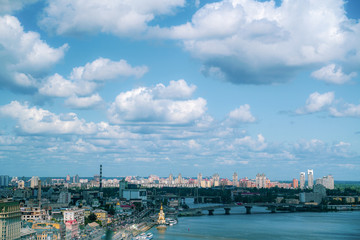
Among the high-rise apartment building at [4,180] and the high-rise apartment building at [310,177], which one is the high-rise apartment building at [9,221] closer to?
the high-rise apartment building at [4,180]

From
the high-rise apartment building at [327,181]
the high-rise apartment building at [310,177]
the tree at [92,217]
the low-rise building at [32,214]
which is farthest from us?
the high-rise apartment building at [310,177]

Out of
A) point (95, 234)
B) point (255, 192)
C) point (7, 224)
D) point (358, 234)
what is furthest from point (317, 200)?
point (7, 224)

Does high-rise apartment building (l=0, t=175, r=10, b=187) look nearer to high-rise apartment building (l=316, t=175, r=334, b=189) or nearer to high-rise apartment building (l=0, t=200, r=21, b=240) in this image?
high-rise apartment building (l=316, t=175, r=334, b=189)

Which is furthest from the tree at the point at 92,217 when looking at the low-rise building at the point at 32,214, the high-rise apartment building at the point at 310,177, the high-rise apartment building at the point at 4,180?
the high-rise apartment building at the point at 310,177

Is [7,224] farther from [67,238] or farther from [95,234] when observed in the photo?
[95,234]

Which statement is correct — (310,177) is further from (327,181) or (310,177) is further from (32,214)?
(32,214)

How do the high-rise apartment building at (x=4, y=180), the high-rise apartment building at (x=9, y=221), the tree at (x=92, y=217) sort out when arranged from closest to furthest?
the high-rise apartment building at (x=9, y=221) → the tree at (x=92, y=217) → the high-rise apartment building at (x=4, y=180)

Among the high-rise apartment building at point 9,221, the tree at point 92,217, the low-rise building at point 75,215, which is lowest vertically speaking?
the tree at point 92,217

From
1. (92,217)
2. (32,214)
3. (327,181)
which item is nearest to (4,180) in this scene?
(327,181)

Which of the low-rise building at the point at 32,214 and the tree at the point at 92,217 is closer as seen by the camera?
the low-rise building at the point at 32,214

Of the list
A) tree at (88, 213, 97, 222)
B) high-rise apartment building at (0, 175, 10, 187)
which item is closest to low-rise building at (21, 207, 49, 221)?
tree at (88, 213, 97, 222)
